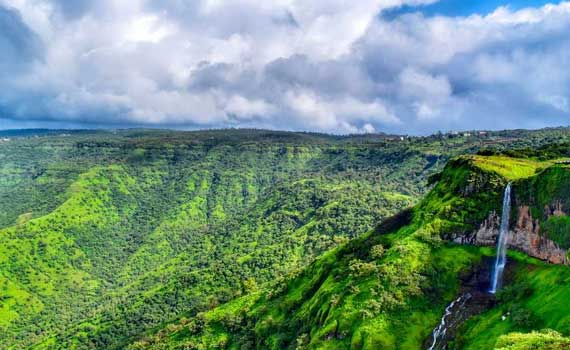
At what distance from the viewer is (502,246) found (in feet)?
240

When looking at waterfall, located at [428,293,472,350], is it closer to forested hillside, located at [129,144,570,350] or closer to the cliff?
forested hillside, located at [129,144,570,350]

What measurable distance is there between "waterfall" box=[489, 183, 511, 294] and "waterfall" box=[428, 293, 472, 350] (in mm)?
4325

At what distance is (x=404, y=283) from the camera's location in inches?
2926

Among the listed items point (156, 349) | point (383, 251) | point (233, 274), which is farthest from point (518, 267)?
point (233, 274)

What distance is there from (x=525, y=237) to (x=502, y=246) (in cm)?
408

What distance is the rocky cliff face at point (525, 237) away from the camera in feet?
213

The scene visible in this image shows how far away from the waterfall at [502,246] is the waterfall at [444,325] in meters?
4.32

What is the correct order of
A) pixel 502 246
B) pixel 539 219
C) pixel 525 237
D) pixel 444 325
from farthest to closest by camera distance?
pixel 502 246
pixel 525 237
pixel 539 219
pixel 444 325

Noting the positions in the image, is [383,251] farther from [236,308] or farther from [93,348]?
[93,348]

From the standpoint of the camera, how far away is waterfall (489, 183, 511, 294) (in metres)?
70.1

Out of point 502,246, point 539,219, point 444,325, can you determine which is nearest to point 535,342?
point 444,325

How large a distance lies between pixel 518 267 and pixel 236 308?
73.2 meters

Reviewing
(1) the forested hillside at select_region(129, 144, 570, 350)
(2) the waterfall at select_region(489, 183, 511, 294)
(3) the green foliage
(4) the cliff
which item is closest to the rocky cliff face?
(4) the cliff

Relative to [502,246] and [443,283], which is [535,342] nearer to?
[443,283]
